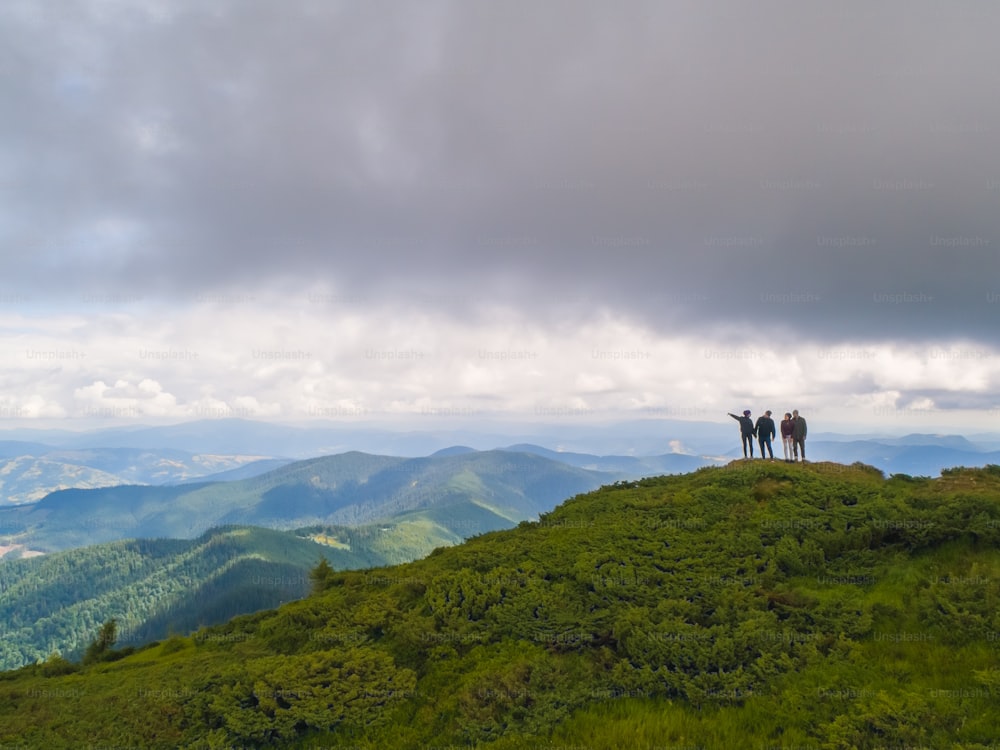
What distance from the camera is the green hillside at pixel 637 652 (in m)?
9.77

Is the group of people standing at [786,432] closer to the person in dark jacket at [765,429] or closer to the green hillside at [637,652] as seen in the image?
the person in dark jacket at [765,429]

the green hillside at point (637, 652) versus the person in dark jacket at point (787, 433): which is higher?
the person in dark jacket at point (787, 433)

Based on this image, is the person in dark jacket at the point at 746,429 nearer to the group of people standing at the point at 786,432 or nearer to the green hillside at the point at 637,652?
the group of people standing at the point at 786,432

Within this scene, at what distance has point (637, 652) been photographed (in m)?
12.2

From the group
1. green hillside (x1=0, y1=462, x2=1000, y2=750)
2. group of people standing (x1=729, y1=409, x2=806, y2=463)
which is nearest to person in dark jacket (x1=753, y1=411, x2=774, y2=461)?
group of people standing (x1=729, y1=409, x2=806, y2=463)

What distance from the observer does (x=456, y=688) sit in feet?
39.5

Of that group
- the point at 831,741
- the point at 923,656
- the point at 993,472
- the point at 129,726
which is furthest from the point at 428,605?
the point at 993,472

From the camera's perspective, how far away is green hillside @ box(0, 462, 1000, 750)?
9.77 m

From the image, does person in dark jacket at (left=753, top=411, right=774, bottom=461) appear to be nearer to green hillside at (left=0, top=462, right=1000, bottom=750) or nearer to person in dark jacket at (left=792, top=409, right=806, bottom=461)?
person in dark jacket at (left=792, top=409, right=806, bottom=461)

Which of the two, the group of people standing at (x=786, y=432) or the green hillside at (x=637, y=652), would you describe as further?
the group of people standing at (x=786, y=432)

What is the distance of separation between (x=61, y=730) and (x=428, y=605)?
8718mm

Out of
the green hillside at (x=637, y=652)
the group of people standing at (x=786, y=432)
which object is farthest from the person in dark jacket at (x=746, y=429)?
the green hillside at (x=637, y=652)

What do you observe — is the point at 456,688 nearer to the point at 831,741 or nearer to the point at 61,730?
the point at 831,741

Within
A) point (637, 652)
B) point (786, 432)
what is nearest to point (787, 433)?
point (786, 432)
